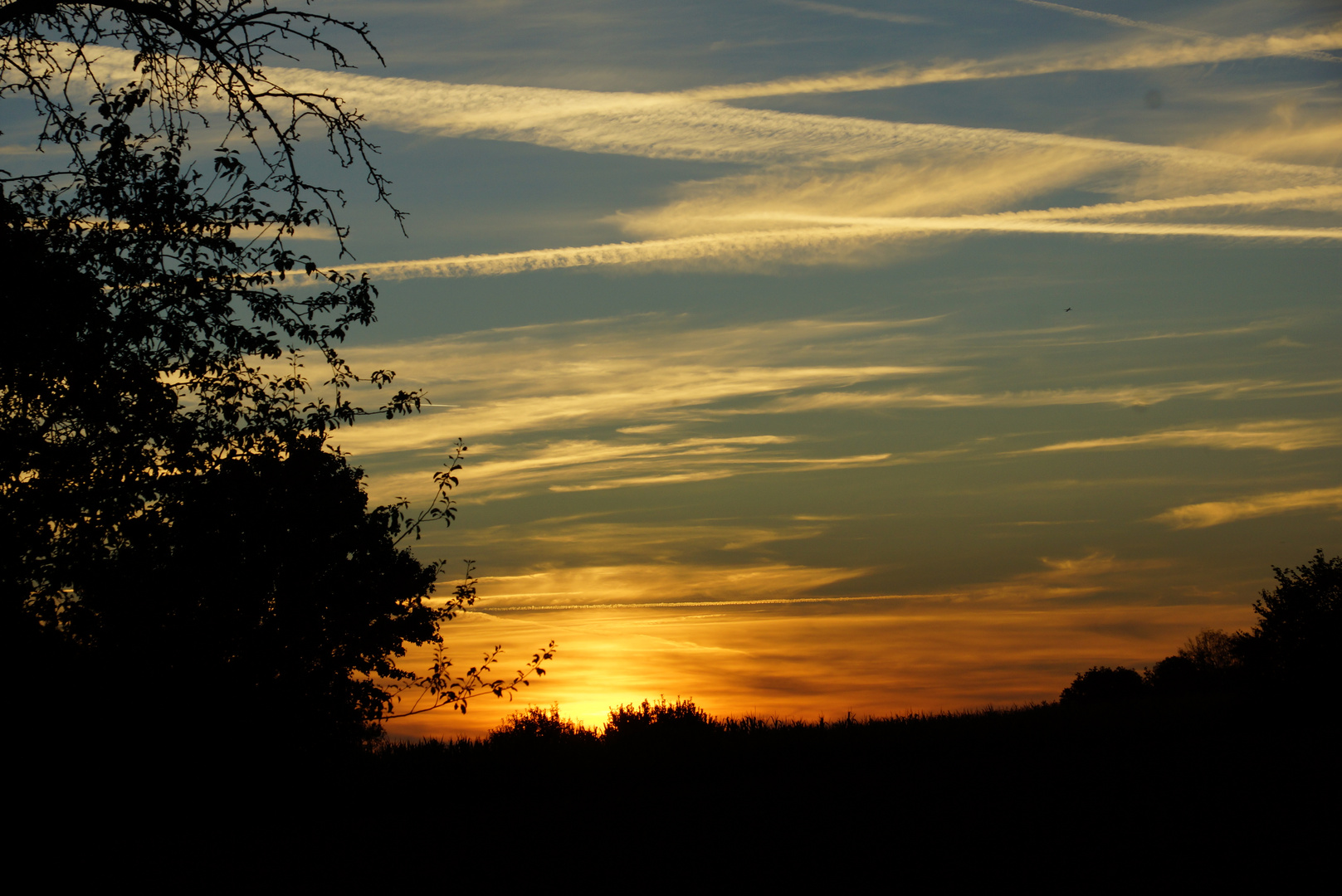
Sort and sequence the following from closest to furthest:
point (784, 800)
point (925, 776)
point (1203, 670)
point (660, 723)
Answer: point (784, 800)
point (925, 776)
point (660, 723)
point (1203, 670)

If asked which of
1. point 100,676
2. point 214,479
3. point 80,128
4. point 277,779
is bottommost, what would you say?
point 277,779

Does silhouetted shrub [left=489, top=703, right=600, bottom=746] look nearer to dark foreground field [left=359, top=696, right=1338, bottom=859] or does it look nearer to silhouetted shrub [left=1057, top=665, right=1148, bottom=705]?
dark foreground field [left=359, top=696, right=1338, bottom=859]

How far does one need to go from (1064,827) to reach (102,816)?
45.7 feet

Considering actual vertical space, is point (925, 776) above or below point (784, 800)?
above

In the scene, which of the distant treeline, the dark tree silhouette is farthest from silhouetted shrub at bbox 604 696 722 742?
the dark tree silhouette

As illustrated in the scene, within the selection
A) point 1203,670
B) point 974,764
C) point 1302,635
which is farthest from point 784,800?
→ point 1203,670

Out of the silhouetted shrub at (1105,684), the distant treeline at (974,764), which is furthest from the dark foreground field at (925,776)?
the silhouetted shrub at (1105,684)

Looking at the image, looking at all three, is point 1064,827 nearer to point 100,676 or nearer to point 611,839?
point 611,839

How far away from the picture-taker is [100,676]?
1140cm

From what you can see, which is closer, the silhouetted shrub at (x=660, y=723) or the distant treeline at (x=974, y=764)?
the distant treeline at (x=974, y=764)

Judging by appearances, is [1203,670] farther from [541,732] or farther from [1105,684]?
[541,732]

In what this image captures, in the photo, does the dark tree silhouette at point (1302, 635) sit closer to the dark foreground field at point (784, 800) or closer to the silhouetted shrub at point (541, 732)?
the dark foreground field at point (784, 800)

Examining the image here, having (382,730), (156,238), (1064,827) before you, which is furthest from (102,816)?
(1064,827)

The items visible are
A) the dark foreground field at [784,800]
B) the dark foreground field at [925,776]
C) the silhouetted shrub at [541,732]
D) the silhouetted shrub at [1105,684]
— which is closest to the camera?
the dark foreground field at [784,800]
